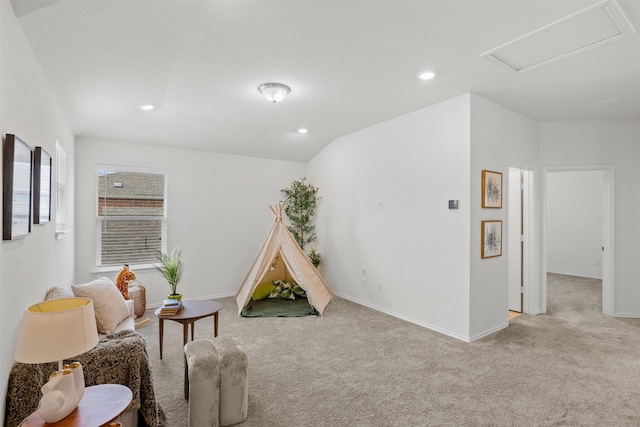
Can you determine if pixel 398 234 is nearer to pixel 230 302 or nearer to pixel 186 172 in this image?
pixel 230 302

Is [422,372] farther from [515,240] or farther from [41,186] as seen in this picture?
[41,186]

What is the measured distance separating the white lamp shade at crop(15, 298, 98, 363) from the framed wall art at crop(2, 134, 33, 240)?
1.37 feet

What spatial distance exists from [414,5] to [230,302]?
448 cm

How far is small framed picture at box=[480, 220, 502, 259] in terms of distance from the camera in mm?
3631

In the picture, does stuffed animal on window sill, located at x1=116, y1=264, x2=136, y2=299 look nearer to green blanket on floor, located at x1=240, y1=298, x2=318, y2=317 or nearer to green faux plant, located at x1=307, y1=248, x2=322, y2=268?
green blanket on floor, located at x1=240, y1=298, x2=318, y2=317

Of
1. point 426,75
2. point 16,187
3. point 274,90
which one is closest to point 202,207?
point 274,90

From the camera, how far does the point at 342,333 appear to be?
3.76m

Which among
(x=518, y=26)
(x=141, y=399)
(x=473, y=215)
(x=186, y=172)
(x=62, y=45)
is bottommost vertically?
(x=141, y=399)

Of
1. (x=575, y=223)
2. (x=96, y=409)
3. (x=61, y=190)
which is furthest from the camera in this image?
(x=575, y=223)

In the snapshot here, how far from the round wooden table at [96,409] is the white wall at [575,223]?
324 inches

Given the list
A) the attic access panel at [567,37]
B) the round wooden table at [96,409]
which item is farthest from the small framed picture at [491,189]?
the round wooden table at [96,409]

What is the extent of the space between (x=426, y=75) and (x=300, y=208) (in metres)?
3.41

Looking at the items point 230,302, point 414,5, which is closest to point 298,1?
point 414,5

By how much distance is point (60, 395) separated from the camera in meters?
1.38
